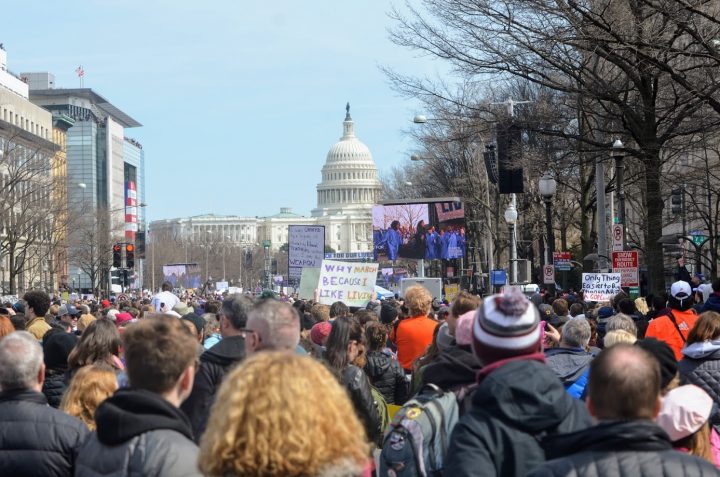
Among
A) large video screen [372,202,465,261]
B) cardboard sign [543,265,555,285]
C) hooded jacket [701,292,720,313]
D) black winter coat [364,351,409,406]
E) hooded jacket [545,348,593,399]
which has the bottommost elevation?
black winter coat [364,351,409,406]

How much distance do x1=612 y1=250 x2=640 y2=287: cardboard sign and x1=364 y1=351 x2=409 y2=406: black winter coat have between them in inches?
490

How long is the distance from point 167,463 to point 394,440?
1743 mm

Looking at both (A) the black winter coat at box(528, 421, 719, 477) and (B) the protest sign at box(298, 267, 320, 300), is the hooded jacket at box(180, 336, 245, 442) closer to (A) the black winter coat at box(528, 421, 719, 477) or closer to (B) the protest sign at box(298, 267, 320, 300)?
(A) the black winter coat at box(528, 421, 719, 477)

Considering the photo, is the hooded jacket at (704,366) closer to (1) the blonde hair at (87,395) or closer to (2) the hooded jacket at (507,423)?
(1) the blonde hair at (87,395)

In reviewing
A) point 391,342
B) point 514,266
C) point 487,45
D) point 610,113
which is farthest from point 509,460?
point 514,266

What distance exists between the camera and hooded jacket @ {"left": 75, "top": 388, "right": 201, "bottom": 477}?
4340mm

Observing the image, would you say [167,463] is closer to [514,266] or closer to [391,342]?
[391,342]

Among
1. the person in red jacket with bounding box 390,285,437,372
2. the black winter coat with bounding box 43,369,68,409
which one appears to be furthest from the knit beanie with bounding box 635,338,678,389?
the person in red jacket with bounding box 390,285,437,372

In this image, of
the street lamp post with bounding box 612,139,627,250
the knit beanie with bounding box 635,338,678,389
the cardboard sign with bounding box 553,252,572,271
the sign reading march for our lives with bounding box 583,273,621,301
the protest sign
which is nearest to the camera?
the knit beanie with bounding box 635,338,678,389

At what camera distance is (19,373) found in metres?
5.69

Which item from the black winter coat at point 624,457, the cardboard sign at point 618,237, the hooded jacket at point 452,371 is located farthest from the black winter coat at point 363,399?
the cardboard sign at point 618,237

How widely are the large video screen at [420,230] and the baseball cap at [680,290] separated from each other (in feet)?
131

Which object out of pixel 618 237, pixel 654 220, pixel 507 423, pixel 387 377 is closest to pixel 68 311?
pixel 618 237

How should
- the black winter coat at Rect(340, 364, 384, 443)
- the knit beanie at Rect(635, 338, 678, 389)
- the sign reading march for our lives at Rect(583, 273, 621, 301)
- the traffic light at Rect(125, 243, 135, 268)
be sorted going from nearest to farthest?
the knit beanie at Rect(635, 338, 678, 389) → the black winter coat at Rect(340, 364, 384, 443) → the sign reading march for our lives at Rect(583, 273, 621, 301) → the traffic light at Rect(125, 243, 135, 268)
